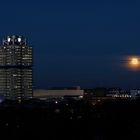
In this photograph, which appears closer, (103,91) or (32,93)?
(32,93)

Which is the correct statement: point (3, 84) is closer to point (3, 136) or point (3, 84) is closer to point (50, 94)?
point (50, 94)

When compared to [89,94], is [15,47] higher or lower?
higher

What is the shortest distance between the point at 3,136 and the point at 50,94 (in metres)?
125

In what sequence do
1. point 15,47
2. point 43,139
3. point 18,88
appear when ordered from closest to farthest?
point 43,139, point 18,88, point 15,47

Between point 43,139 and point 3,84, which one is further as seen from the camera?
point 3,84

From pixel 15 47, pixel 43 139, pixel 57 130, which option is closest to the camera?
pixel 43 139

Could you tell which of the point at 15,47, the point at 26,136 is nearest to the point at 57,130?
the point at 26,136

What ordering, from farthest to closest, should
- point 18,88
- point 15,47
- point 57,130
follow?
point 15,47
point 18,88
point 57,130

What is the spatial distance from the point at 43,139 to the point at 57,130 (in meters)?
4.43

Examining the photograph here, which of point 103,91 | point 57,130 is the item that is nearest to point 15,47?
point 103,91

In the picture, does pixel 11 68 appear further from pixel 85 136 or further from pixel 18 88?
pixel 85 136

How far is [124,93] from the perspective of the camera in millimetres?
158000

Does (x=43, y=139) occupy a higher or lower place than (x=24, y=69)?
lower

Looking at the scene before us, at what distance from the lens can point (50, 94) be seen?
159m
